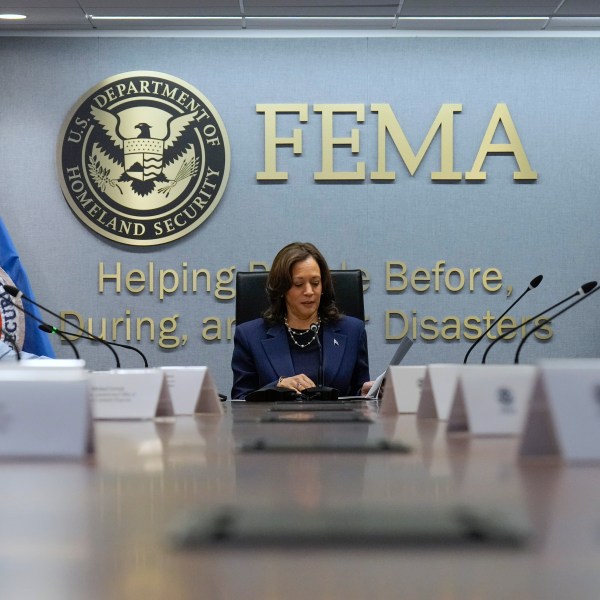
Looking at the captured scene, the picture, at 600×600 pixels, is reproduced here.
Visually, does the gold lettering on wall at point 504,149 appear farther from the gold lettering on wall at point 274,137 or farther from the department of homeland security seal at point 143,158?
the department of homeland security seal at point 143,158

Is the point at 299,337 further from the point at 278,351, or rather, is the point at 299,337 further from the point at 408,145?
the point at 408,145

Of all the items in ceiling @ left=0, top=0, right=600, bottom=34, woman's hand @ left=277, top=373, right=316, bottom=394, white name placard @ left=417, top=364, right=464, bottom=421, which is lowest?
woman's hand @ left=277, top=373, right=316, bottom=394

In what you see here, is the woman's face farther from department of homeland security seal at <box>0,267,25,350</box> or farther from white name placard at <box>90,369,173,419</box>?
white name placard at <box>90,369,173,419</box>

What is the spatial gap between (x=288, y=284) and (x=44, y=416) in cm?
336

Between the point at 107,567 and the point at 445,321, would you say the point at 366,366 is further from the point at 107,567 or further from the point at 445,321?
the point at 107,567

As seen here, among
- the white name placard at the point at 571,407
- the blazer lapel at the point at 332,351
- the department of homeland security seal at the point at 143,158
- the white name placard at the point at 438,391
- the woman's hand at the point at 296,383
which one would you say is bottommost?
the woman's hand at the point at 296,383

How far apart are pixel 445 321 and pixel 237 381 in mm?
1765

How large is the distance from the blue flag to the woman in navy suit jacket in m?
1.33

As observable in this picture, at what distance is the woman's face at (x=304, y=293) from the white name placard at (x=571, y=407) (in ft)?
11.1

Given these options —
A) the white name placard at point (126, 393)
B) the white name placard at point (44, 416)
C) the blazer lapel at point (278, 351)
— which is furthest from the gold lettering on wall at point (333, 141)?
the white name placard at point (44, 416)

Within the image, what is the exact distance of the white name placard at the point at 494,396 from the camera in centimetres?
123

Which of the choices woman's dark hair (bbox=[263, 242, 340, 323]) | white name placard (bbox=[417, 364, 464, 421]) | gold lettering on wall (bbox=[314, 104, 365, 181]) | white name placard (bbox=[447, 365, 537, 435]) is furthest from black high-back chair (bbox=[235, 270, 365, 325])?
white name placard (bbox=[447, 365, 537, 435])

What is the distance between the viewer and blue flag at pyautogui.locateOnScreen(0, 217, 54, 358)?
498cm
